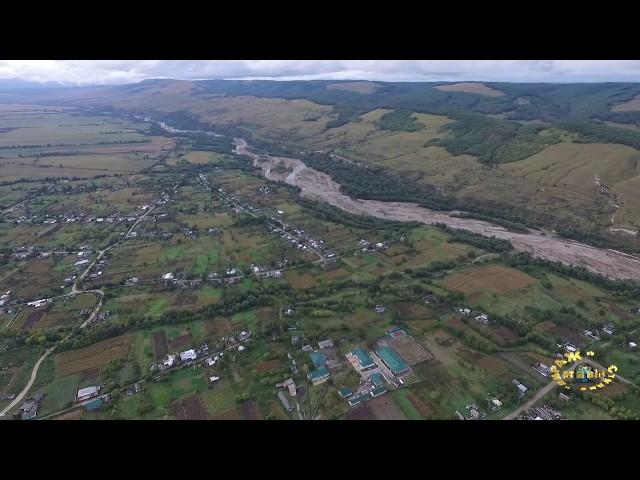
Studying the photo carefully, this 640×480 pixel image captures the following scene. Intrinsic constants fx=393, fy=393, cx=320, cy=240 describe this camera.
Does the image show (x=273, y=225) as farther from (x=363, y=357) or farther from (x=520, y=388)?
(x=520, y=388)

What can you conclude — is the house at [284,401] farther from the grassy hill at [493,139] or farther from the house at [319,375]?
the grassy hill at [493,139]

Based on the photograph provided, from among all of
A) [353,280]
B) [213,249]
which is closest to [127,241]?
[213,249]

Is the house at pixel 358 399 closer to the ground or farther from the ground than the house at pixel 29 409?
closer to the ground

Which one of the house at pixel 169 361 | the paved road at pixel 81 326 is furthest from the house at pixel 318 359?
the paved road at pixel 81 326
